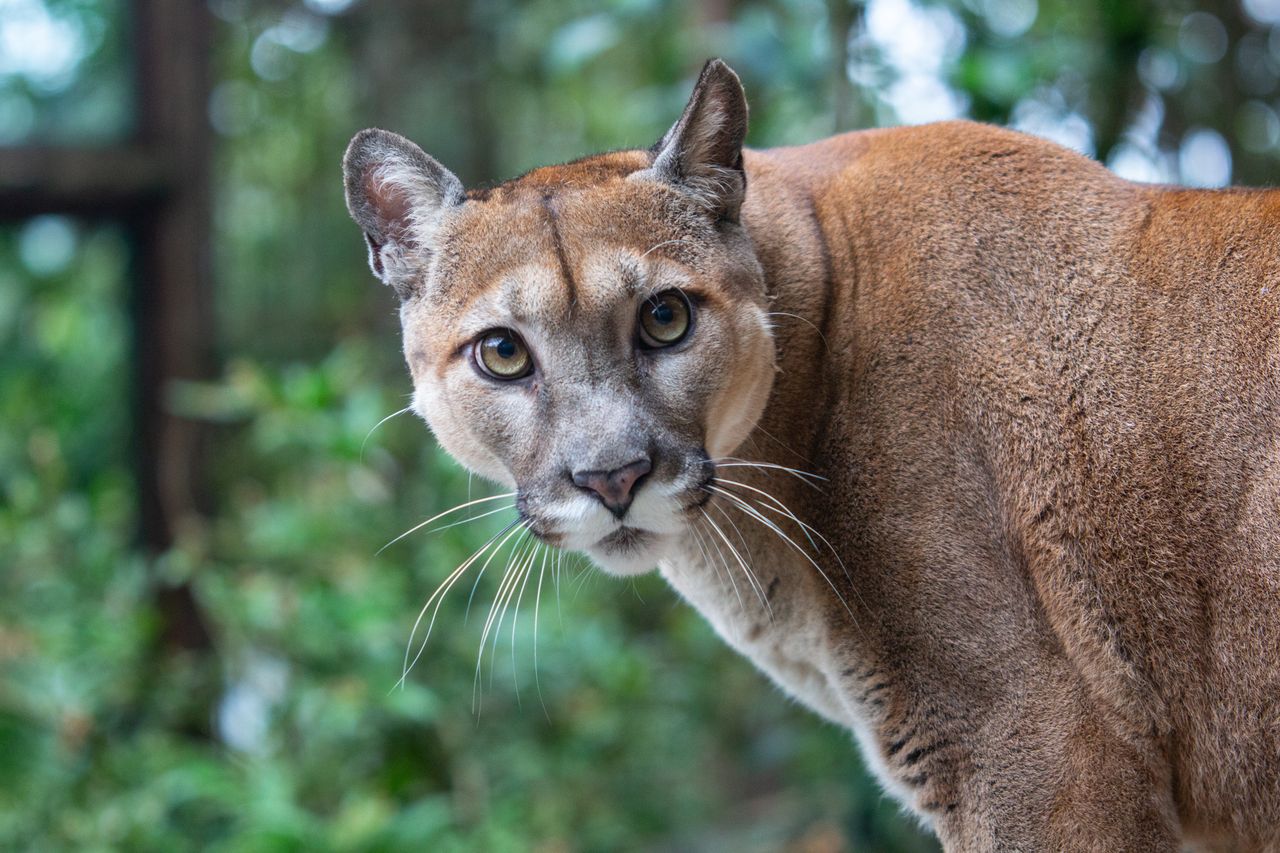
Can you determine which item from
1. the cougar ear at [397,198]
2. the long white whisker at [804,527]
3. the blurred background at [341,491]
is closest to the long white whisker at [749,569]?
the long white whisker at [804,527]

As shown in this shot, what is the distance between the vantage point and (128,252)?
7.28 meters

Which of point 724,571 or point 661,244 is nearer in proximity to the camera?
point 661,244

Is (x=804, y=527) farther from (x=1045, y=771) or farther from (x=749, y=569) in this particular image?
(x=1045, y=771)

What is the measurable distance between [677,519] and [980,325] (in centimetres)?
90

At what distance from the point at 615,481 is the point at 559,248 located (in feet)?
2.17

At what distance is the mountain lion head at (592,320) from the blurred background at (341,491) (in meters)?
1.16

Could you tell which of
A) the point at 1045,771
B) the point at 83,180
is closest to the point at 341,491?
the point at 83,180

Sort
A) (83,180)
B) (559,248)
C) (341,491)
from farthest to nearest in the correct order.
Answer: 1. (83,180)
2. (341,491)
3. (559,248)

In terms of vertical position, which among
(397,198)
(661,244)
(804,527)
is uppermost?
(397,198)

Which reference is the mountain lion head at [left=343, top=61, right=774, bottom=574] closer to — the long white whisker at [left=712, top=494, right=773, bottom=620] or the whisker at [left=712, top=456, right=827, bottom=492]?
the whisker at [left=712, top=456, right=827, bottom=492]

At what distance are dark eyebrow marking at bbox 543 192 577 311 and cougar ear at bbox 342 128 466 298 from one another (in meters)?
0.29

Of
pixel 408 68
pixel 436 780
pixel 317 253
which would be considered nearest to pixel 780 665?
pixel 436 780

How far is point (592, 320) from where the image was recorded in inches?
113

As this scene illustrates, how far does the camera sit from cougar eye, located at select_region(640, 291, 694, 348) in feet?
9.64
